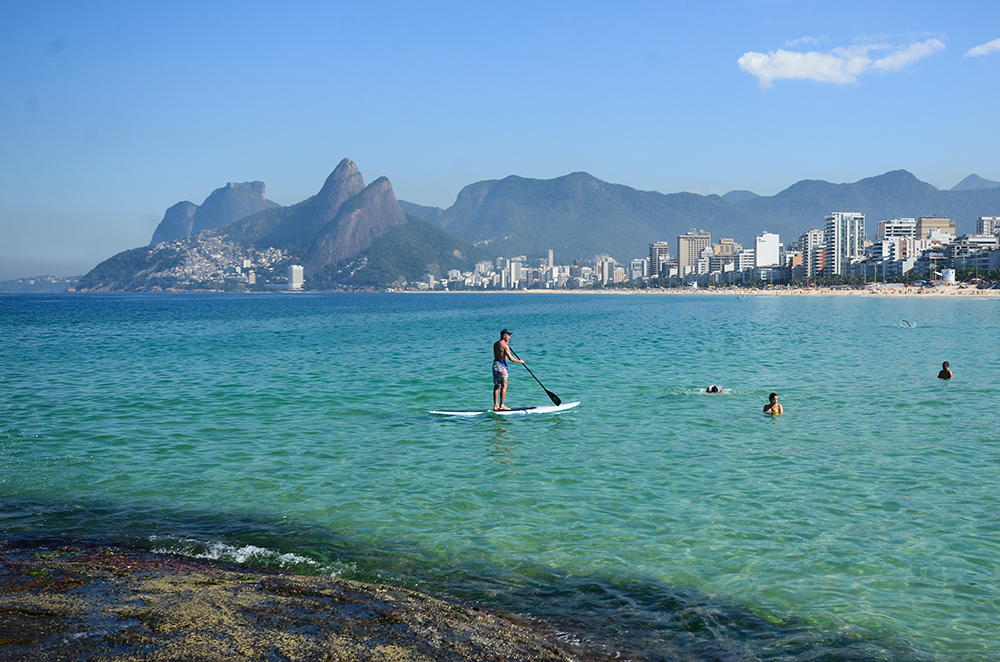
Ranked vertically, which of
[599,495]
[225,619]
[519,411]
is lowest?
[599,495]

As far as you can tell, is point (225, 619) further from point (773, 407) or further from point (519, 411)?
point (773, 407)

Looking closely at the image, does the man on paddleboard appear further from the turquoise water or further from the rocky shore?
the rocky shore

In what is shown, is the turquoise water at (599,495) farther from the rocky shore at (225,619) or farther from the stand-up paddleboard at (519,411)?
the rocky shore at (225,619)

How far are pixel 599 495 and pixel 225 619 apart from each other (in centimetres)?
658

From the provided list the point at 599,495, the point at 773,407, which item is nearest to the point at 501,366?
the point at 773,407

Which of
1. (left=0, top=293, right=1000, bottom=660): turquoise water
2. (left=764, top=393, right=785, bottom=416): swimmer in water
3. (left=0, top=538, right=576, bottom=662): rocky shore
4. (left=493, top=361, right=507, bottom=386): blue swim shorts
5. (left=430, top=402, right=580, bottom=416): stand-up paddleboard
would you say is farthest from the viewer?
(left=493, top=361, right=507, bottom=386): blue swim shorts

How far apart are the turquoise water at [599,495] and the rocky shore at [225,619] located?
752mm

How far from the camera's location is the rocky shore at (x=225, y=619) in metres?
6.07

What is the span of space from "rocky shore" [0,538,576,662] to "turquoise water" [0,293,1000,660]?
0.75 metres

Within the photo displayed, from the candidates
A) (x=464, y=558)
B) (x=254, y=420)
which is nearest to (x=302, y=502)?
(x=464, y=558)

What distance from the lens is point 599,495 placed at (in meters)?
11.7

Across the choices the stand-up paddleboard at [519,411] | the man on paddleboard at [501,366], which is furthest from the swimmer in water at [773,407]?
the man on paddleboard at [501,366]

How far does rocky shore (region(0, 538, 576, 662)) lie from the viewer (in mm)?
6074

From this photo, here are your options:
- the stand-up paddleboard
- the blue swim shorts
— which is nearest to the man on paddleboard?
the blue swim shorts
